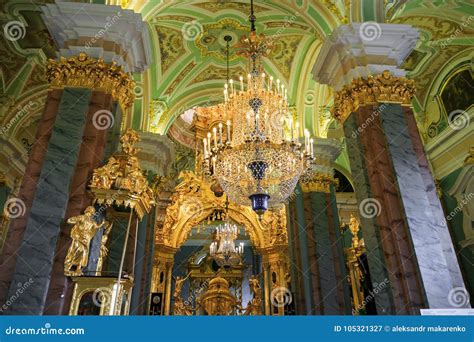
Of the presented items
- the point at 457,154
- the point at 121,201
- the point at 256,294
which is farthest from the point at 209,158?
the point at 256,294

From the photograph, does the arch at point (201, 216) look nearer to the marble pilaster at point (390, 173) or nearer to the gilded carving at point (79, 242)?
the marble pilaster at point (390, 173)

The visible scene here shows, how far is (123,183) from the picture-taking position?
466 centimetres

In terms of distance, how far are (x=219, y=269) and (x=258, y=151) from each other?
976 cm

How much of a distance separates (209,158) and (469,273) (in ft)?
19.5

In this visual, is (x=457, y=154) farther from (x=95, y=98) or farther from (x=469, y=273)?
(x=95, y=98)

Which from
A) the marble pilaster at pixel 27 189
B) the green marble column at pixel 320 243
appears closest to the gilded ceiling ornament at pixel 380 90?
the green marble column at pixel 320 243

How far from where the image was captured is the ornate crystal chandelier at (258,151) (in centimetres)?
571

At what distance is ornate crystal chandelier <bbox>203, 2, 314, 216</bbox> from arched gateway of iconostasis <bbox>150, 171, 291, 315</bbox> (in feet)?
16.0

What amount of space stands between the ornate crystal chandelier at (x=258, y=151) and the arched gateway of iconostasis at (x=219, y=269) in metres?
4.88

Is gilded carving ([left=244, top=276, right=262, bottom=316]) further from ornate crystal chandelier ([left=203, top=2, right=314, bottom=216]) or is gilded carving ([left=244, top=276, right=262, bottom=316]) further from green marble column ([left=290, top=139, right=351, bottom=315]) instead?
ornate crystal chandelier ([left=203, top=2, right=314, bottom=216])

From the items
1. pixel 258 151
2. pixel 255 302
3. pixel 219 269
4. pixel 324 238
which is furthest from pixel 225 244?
pixel 258 151

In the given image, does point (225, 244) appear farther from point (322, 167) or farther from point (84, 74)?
point (84, 74)

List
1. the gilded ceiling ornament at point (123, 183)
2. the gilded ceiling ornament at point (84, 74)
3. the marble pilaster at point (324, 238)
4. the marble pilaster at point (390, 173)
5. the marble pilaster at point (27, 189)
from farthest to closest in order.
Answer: the marble pilaster at point (324, 238) → the gilded ceiling ornament at point (84, 74) → the gilded ceiling ornament at point (123, 183) → the marble pilaster at point (390, 173) → the marble pilaster at point (27, 189)

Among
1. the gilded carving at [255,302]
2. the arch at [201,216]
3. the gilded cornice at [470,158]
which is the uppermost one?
the arch at [201,216]
